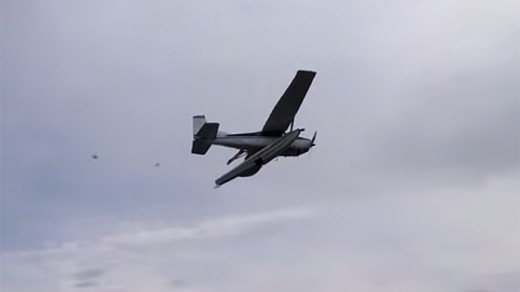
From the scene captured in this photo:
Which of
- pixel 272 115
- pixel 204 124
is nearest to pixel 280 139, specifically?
pixel 272 115

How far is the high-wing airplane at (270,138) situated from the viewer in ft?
279

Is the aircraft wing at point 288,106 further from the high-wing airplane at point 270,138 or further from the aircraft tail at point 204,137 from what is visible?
the aircraft tail at point 204,137

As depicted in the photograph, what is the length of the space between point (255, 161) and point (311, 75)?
10.3 m

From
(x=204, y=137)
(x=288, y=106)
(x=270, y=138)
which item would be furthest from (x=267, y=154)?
(x=204, y=137)

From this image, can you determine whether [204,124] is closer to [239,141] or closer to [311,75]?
[239,141]

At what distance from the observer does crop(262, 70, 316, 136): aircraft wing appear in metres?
84.2

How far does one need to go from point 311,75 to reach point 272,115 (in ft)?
18.6

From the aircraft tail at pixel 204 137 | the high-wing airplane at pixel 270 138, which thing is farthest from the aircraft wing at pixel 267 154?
the aircraft tail at pixel 204 137

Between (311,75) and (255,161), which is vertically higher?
(311,75)

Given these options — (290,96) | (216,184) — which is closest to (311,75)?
(290,96)

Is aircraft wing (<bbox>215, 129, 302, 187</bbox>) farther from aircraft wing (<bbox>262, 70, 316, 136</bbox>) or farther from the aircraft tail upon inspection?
the aircraft tail

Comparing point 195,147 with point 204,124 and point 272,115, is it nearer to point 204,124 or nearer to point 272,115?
point 204,124

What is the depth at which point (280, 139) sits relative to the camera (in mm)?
85875

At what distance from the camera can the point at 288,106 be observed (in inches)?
3361
